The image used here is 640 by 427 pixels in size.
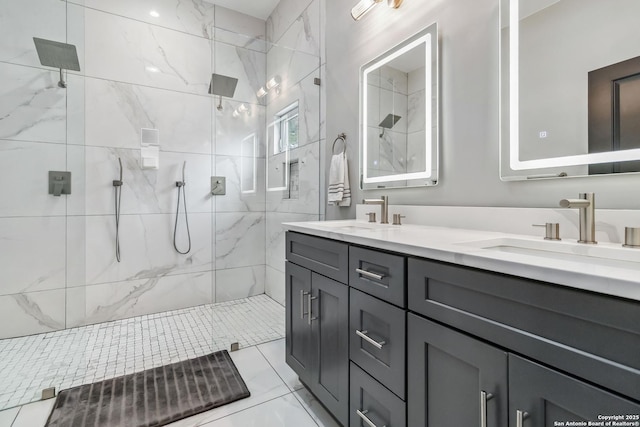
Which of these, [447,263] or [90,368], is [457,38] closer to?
[447,263]

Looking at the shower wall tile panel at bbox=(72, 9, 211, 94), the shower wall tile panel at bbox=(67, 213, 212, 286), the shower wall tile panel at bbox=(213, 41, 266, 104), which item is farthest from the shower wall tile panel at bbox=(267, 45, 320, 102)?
the shower wall tile panel at bbox=(67, 213, 212, 286)

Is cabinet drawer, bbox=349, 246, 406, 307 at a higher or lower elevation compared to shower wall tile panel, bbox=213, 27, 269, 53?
lower

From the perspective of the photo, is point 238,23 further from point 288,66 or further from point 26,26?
point 26,26

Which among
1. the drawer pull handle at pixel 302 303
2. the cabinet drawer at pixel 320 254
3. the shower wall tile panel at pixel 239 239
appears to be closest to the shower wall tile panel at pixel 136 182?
the shower wall tile panel at pixel 239 239

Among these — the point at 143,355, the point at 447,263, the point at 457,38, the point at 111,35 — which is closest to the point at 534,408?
the point at 447,263

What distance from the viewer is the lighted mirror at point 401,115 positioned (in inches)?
58.4

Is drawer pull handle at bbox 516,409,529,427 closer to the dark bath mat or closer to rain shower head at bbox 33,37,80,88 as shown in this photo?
the dark bath mat

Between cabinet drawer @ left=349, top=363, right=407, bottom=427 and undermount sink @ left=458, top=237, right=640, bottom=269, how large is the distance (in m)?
0.55

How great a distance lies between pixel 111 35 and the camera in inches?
96.8

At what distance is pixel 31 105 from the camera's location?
2168 millimetres

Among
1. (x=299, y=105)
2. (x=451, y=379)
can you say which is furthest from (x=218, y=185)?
(x=451, y=379)

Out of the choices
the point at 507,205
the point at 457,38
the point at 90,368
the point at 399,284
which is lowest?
the point at 90,368

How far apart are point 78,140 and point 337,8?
2.21m

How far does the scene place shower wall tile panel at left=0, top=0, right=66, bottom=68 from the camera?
210 cm
